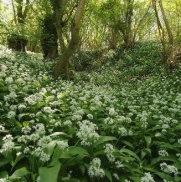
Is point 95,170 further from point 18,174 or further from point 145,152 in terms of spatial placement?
point 145,152

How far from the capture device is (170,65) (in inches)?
641

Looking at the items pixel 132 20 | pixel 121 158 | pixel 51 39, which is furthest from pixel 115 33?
pixel 121 158

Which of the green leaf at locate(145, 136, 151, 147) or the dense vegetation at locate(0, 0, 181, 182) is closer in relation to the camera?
the dense vegetation at locate(0, 0, 181, 182)

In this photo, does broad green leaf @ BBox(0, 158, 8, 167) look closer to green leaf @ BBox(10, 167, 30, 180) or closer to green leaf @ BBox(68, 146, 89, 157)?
green leaf @ BBox(10, 167, 30, 180)

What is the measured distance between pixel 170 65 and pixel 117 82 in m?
3.44

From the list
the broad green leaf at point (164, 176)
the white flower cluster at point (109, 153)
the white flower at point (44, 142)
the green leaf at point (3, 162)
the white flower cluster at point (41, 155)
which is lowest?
the broad green leaf at point (164, 176)

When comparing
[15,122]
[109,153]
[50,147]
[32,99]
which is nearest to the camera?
[50,147]

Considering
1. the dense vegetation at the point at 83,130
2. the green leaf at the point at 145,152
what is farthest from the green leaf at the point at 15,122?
the green leaf at the point at 145,152

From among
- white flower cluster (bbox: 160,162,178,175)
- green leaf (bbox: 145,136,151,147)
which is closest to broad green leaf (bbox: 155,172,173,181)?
white flower cluster (bbox: 160,162,178,175)

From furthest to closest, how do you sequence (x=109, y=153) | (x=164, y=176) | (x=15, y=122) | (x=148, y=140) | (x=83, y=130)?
(x=148, y=140)
(x=15, y=122)
(x=164, y=176)
(x=83, y=130)
(x=109, y=153)

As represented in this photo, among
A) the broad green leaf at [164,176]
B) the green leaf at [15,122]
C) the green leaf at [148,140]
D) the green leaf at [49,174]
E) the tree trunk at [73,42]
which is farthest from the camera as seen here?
the tree trunk at [73,42]

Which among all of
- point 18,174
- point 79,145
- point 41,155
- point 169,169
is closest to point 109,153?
point 79,145

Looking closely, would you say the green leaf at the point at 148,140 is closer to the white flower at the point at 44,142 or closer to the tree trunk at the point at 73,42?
the white flower at the point at 44,142

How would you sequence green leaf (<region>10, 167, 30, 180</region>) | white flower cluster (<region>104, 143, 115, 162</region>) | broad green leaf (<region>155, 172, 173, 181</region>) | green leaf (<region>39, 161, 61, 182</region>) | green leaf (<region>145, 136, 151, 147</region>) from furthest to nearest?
1. green leaf (<region>145, 136, 151, 147</region>)
2. broad green leaf (<region>155, 172, 173, 181</region>)
3. white flower cluster (<region>104, 143, 115, 162</region>)
4. green leaf (<region>10, 167, 30, 180</region>)
5. green leaf (<region>39, 161, 61, 182</region>)
